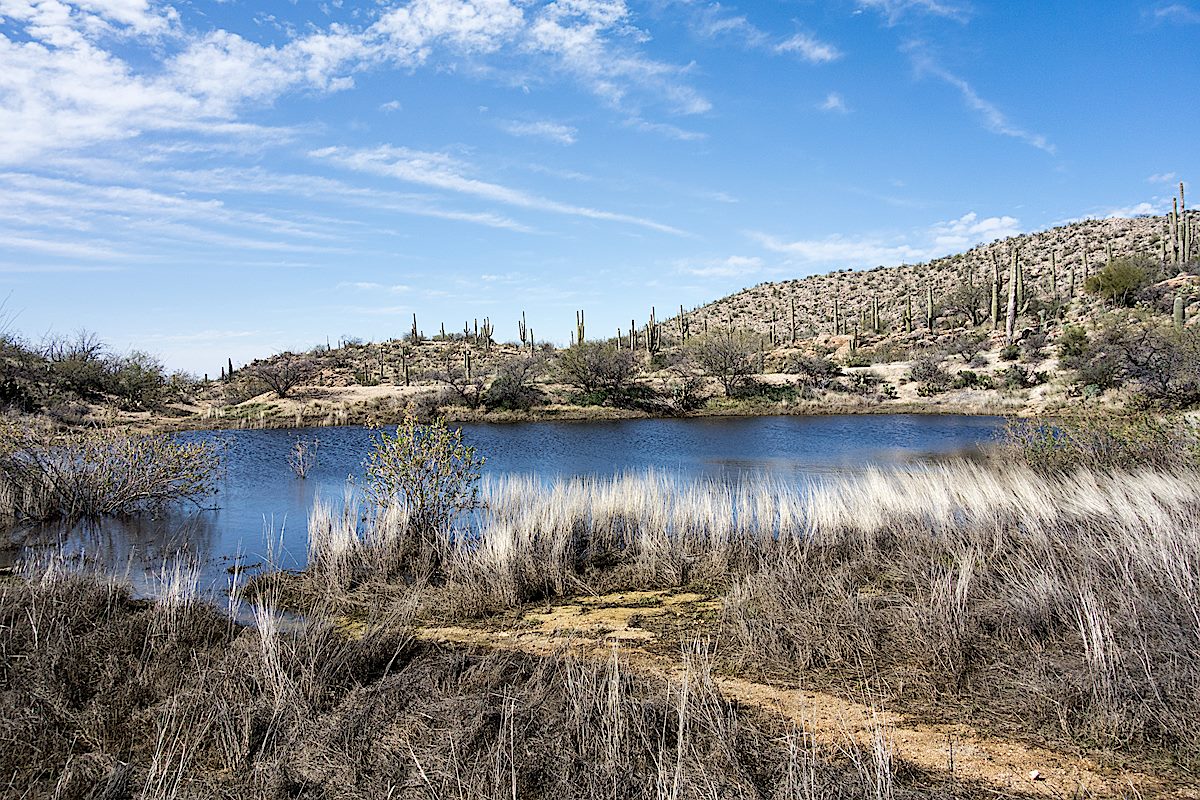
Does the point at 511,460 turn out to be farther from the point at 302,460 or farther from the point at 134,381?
the point at 134,381

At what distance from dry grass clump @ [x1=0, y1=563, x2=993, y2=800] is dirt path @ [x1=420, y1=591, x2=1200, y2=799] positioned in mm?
291

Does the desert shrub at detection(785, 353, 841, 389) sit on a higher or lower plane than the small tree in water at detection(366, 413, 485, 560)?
higher

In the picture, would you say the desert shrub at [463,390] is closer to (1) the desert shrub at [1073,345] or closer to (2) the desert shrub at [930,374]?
(2) the desert shrub at [930,374]

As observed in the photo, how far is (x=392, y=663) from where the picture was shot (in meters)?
6.24

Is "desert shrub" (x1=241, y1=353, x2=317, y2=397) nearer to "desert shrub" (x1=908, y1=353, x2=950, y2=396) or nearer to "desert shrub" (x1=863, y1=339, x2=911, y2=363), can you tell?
"desert shrub" (x1=908, y1=353, x2=950, y2=396)

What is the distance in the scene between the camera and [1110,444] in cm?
1273

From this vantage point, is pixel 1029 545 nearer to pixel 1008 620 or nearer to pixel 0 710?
pixel 1008 620

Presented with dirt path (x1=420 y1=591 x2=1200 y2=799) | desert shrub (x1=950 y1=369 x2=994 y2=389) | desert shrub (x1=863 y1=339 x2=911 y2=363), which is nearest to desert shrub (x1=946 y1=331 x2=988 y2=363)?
desert shrub (x1=950 y1=369 x2=994 y2=389)

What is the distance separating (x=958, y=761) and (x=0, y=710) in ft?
22.1

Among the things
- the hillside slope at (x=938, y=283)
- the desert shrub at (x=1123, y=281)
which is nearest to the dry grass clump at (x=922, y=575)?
the desert shrub at (x=1123, y=281)

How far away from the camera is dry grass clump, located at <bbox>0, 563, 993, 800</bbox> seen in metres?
4.29

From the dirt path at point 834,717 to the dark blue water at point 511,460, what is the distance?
5.08m

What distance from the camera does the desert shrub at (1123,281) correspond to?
4353cm

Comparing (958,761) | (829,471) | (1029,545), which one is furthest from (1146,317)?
(958,761)
